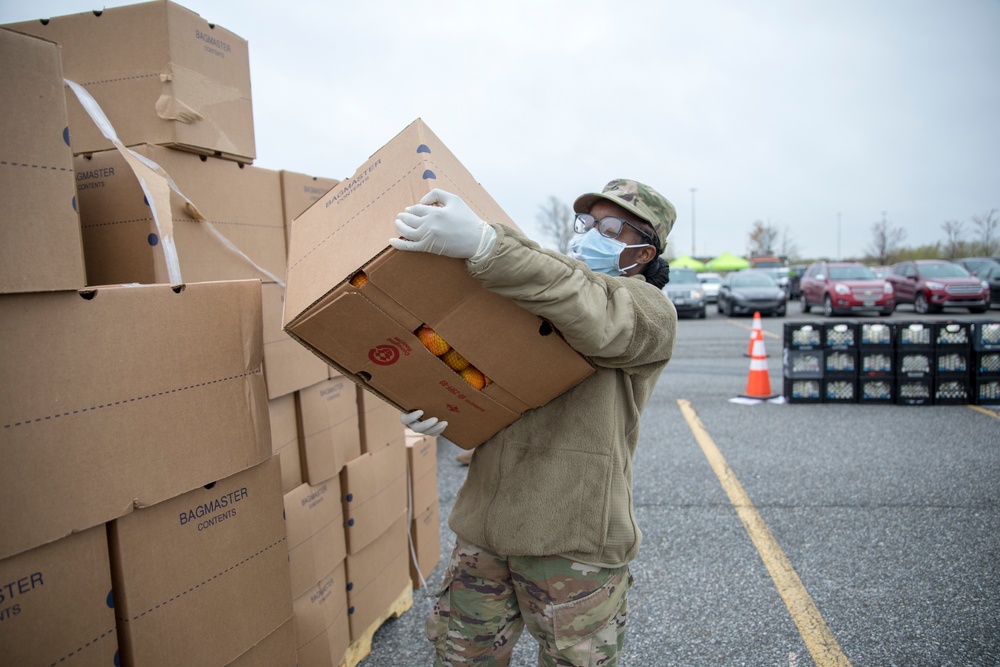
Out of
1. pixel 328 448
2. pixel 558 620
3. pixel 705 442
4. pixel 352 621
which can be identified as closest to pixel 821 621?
pixel 558 620

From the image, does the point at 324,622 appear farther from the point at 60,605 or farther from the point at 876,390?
the point at 876,390

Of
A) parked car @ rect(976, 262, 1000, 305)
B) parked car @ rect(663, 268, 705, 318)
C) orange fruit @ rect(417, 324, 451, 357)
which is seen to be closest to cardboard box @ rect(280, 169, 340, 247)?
orange fruit @ rect(417, 324, 451, 357)

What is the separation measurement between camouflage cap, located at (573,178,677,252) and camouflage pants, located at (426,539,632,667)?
106 cm

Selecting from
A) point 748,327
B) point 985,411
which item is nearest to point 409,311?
point 985,411

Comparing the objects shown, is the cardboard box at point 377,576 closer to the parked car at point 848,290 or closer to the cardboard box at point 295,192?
the cardboard box at point 295,192

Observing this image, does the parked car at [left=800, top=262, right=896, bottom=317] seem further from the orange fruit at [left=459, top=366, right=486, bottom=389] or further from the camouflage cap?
the orange fruit at [left=459, top=366, right=486, bottom=389]

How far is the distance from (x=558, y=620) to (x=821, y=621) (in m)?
1.84

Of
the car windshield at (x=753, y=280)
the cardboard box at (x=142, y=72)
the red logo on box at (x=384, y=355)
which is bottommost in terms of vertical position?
the car windshield at (x=753, y=280)

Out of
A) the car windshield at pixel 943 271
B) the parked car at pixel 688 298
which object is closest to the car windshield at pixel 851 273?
the car windshield at pixel 943 271

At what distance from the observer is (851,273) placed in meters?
17.5

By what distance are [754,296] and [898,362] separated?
11619 mm

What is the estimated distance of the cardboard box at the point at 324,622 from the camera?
2.31 m

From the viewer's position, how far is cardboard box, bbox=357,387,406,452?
9.37ft

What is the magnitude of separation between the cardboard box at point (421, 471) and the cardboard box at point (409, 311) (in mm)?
1598
